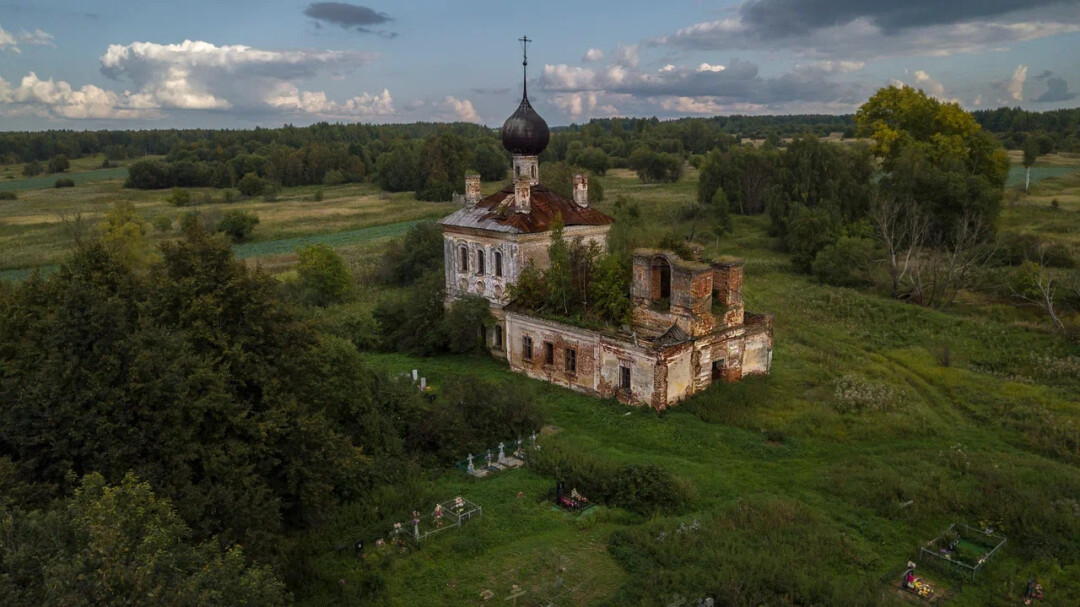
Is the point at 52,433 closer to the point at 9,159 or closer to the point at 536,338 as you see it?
the point at 536,338

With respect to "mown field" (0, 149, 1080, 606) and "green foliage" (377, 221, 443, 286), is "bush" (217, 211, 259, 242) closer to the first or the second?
"green foliage" (377, 221, 443, 286)

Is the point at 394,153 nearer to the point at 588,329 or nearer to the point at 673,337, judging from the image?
the point at 588,329

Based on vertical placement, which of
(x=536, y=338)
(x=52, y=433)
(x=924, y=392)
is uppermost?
(x=52, y=433)

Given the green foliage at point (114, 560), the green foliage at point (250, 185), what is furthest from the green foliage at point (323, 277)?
the green foliage at point (250, 185)

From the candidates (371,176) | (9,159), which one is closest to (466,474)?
(371,176)

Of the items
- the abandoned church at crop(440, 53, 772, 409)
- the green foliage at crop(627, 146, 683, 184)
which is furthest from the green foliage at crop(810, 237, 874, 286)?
the green foliage at crop(627, 146, 683, 184)
